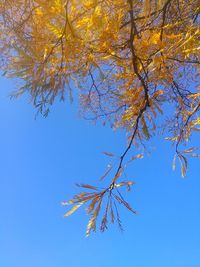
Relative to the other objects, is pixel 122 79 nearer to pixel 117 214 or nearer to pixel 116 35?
pixel 116 35

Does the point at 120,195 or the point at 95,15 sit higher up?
the point at 95,15

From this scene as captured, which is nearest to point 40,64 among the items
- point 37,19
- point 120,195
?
point 37,19

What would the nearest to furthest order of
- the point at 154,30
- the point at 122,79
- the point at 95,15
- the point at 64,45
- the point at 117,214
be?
1. the point at 117,214
2. the point at 95,15
3. the point at 64,45
4. the point at 154,30
5. the point at 122,79

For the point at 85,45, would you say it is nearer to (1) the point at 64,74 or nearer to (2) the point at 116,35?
(2) the point at 116,35

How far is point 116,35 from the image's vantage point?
101 inches

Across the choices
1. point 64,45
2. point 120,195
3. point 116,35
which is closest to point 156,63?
point 116,35

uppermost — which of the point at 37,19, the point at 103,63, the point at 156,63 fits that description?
the point at 37,19

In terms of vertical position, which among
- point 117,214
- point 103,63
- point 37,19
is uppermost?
point 37,19

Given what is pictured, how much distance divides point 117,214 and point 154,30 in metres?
1.09

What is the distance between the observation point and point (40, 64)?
2.52m

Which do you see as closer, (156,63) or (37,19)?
(156,63)

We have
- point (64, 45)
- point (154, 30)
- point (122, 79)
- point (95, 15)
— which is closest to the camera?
point (95, 15)

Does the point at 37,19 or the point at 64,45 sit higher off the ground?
the point at 37,19

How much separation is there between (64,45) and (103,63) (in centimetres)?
29
